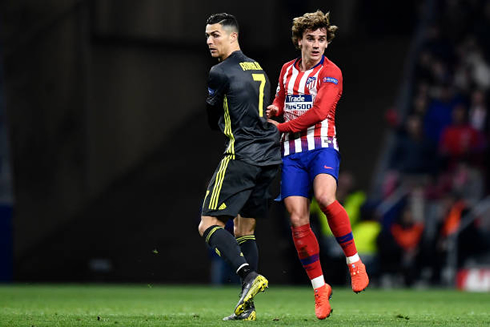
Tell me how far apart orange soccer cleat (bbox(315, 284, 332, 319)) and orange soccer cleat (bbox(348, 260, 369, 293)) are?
203 mm

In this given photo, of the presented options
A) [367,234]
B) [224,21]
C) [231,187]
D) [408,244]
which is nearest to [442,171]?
[408,244]

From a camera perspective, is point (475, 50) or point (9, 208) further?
point (475, 50)

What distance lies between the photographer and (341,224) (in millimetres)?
7402

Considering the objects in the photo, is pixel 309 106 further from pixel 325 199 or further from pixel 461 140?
pixel 461 140

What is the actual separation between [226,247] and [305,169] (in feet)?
3.23

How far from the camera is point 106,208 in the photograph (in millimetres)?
18531

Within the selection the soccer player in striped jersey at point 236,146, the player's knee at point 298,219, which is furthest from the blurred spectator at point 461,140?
the soccer player in striped jersey at point 236,146

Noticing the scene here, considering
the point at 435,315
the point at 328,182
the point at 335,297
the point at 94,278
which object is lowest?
the point at 94,278

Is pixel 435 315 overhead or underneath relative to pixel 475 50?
underneath

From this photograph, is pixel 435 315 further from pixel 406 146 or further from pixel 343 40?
pixel 343 40

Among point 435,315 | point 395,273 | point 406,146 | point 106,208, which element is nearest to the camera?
point 435,315

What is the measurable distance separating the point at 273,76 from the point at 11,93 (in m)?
6.25

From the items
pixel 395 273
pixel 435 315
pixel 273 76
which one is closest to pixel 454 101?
pixel 395 273

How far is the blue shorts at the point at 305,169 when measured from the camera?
733 centimetres
